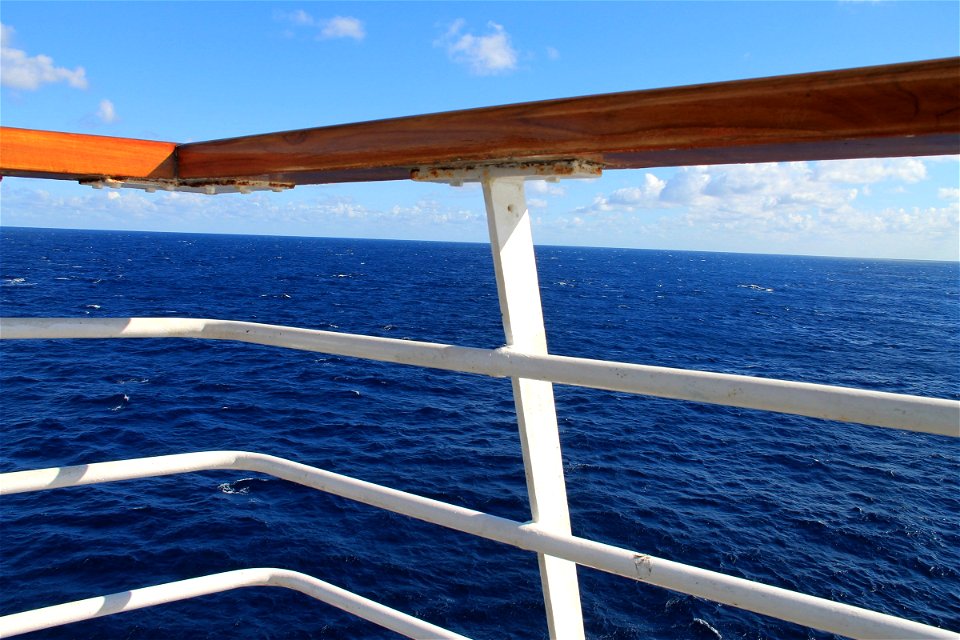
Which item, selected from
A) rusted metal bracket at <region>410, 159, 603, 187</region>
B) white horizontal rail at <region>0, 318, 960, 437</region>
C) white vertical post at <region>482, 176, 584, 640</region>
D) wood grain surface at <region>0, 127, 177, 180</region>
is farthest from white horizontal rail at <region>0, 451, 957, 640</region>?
wood grain surface at <region>0, 127, 177, 180</region>

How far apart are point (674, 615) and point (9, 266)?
82031mm

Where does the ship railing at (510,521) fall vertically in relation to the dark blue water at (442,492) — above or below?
above

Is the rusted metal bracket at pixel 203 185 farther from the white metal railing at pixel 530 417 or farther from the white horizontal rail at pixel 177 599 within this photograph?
the white horizontal rail at pixel 177 599

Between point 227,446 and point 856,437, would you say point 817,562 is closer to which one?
point 856,437

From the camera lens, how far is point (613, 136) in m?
0.94

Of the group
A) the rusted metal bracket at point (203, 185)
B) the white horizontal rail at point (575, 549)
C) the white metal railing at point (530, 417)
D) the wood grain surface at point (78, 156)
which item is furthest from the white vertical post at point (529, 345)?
the wood grain surface at point (78, 156)

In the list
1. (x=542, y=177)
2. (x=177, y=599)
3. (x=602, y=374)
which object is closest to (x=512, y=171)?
(x=542, y=177)

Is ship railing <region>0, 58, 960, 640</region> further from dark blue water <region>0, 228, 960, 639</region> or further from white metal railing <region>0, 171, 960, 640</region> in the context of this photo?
dark blue water <region>0, 228, 960, 639</region>

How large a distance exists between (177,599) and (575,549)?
117 cm

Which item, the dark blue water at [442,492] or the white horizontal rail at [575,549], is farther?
the dark blue water at [442,492]

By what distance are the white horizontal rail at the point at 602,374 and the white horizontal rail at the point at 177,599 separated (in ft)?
2.43

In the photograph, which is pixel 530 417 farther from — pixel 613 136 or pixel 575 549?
pixel 613 136

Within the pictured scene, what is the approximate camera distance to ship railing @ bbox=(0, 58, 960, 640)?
80cm

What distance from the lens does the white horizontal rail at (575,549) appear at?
99 centimetres
